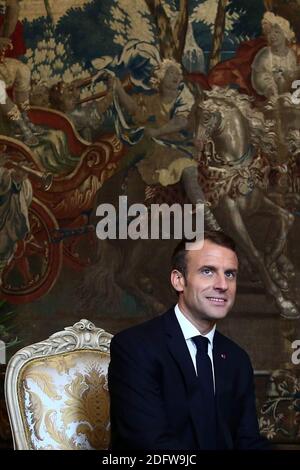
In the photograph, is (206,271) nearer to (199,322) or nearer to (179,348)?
(199,322)

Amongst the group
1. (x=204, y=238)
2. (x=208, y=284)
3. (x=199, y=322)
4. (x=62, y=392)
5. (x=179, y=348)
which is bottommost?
(x=62, y=392)

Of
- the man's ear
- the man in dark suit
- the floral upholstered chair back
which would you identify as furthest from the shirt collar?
the floral upholstered chair back

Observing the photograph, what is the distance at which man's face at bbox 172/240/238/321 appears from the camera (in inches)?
170

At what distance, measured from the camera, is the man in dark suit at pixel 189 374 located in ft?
13.6

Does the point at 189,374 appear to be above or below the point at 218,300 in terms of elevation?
below

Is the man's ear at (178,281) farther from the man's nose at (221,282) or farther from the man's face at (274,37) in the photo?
the man's face at (274,37)

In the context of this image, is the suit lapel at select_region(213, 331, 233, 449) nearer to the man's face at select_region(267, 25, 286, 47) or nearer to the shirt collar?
the shirt collar

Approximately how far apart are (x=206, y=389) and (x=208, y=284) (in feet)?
1.55

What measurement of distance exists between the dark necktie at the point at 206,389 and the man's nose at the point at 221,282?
0.86 feet

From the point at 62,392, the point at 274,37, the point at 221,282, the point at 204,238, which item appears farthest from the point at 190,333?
the point at 274,37

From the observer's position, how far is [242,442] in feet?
14.6

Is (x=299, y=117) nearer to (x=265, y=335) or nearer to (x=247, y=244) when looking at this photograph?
(x=247, y=244)

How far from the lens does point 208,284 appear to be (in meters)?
4.36

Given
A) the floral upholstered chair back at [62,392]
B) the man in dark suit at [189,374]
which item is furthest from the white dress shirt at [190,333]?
the floral upholstered chair back at [62,392]
